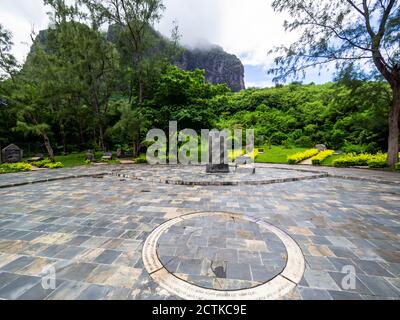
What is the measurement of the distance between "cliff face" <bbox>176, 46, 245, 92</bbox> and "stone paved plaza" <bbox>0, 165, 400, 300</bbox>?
44726 mm

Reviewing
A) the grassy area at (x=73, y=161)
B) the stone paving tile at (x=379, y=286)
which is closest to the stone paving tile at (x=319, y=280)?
the stone paving tile at (x=379, y=286)

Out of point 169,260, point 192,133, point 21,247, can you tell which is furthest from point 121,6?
point 169,260

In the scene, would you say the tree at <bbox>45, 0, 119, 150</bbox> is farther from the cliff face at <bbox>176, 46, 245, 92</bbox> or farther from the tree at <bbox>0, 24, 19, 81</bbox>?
the cliff face at <bbox>176, 46, 245, 92</bbox>

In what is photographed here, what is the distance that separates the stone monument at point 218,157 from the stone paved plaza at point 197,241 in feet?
11.1

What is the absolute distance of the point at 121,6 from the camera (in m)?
13.2

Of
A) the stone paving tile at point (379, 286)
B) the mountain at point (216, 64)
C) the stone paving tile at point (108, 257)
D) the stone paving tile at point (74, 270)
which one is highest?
the mountain at point (216, 64)

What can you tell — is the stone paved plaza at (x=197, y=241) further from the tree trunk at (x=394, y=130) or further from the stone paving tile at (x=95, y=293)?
the tree trunk at (x=394, y=130)

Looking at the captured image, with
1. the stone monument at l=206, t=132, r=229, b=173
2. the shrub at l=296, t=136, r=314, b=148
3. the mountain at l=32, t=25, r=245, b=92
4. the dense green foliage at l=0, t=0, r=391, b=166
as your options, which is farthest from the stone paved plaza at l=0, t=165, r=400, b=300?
the mountain at l=32, t=25, r=245, b=92

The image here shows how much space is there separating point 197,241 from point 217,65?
52.4 metres

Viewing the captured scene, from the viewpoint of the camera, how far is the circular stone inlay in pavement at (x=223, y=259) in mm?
1948

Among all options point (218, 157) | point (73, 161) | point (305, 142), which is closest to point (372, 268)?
point (218, 157)

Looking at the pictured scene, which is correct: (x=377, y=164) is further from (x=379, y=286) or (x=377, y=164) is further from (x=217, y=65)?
(x=217, y=65)

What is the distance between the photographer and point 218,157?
9.04m

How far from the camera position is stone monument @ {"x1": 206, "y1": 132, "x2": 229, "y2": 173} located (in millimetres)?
8961
